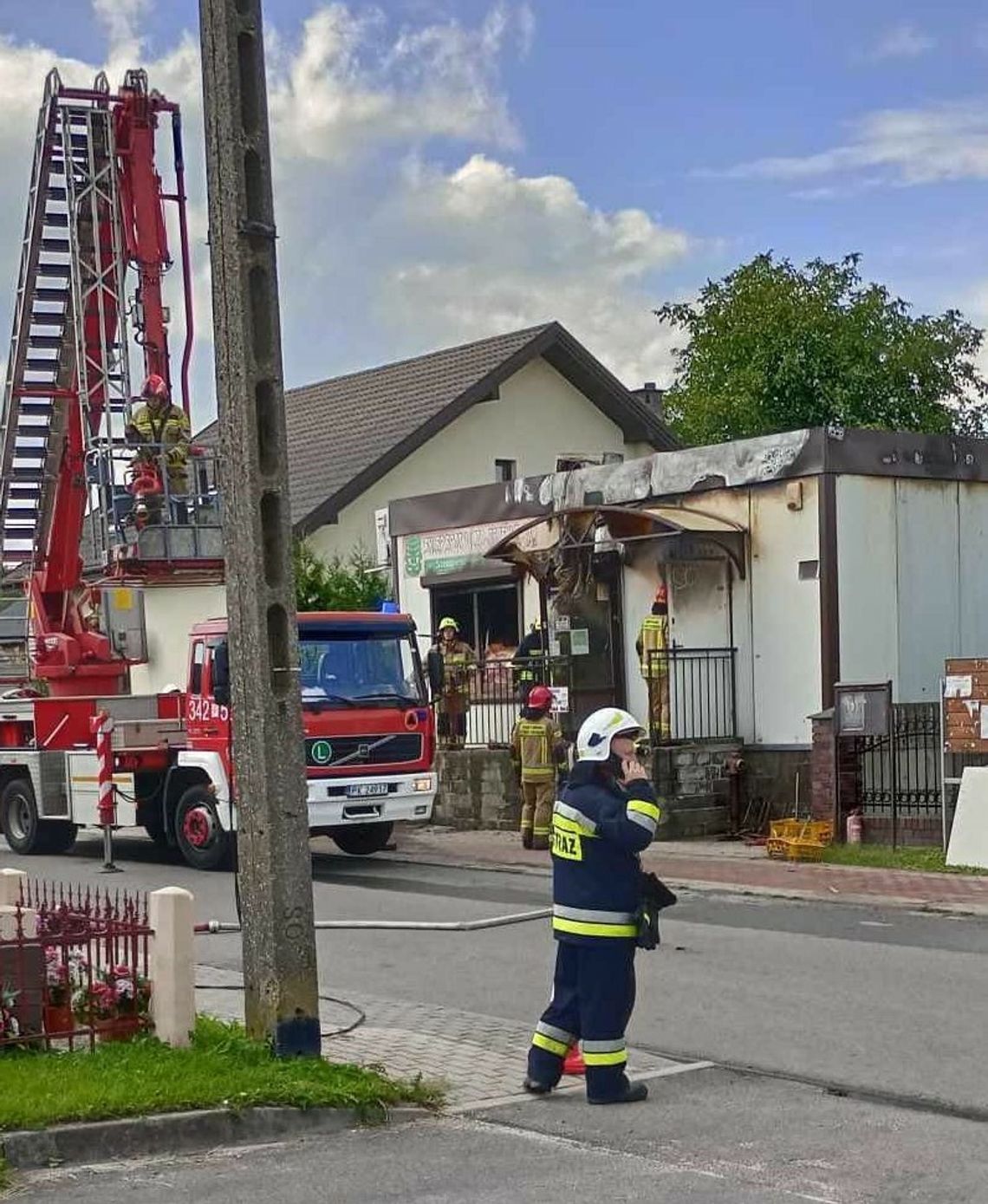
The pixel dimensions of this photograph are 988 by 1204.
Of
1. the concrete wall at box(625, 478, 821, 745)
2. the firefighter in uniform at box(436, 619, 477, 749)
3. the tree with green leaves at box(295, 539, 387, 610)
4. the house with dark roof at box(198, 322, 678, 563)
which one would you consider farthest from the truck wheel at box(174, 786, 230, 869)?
the house with dark roof at box(198, 322, 678, 563)

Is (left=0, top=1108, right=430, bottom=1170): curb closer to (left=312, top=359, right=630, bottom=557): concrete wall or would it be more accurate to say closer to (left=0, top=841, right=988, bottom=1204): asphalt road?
(left=0, top=841, right=988, bottom=1204): asphalt road

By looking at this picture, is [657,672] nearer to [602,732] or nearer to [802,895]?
[802,895]

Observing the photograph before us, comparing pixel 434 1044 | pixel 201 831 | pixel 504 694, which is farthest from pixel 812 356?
pixel 434 1044

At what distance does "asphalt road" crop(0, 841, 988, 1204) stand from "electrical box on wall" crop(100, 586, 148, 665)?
6168mm

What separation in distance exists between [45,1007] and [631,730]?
2956 mm

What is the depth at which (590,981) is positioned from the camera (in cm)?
782

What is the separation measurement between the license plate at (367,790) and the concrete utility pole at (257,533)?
9.72 meters

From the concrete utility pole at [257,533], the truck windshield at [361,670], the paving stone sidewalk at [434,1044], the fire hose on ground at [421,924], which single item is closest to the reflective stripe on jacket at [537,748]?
the truck windshield at [361,670]

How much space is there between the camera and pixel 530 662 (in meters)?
22.6

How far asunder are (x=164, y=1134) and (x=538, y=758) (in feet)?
39.3

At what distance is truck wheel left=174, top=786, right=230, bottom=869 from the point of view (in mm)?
18281

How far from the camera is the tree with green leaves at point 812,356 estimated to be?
108ft

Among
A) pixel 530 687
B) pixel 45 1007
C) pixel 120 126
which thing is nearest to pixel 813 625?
pixel 530 687

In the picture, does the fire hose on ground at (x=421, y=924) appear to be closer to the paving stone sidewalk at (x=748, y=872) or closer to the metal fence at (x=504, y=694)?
the paving stone sidewalk at (x=748, y=872)
